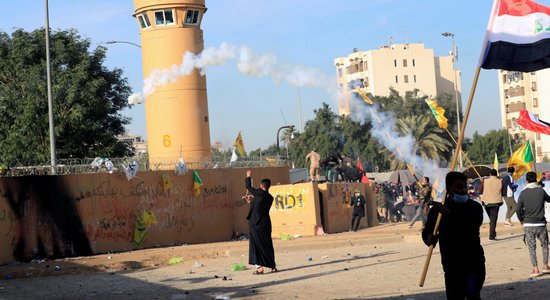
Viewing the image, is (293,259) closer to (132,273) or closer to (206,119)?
(132,273)

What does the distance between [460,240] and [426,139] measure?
213 ft

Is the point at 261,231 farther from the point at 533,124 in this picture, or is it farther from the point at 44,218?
the point at 533,124

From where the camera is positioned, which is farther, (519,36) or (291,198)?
(291,198)

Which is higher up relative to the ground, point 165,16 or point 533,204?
point 165,16

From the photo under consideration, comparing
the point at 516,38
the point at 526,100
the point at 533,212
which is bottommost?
the point at 533,212

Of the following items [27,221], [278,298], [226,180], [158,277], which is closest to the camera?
[278,298]

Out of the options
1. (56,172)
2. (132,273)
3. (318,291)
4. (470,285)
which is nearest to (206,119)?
(56,172)

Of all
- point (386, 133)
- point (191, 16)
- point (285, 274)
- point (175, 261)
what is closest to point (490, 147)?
point (386, 133)

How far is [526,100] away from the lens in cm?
10669

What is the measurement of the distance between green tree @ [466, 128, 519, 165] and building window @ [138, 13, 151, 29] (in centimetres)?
→ 6869

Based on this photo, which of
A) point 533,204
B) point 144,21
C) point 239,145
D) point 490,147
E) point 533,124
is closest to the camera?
point 533,204

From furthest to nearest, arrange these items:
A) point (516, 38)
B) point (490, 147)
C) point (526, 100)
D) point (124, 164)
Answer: point (526, 100)
point (490, 147)
point (124, 164)
point (516, 38)

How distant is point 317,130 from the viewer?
7750 cm

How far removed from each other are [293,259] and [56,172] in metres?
7.54
